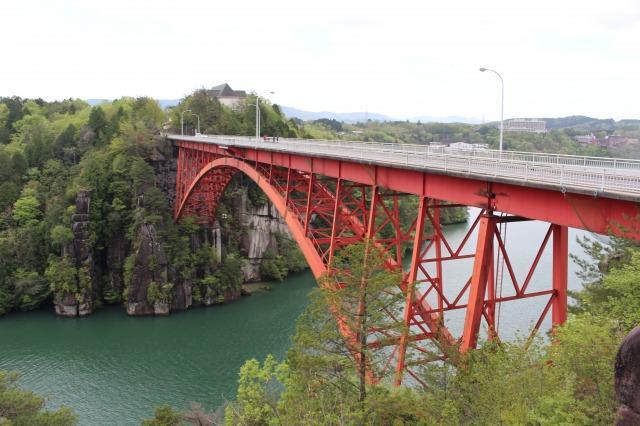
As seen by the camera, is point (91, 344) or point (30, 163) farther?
point (30, 163)

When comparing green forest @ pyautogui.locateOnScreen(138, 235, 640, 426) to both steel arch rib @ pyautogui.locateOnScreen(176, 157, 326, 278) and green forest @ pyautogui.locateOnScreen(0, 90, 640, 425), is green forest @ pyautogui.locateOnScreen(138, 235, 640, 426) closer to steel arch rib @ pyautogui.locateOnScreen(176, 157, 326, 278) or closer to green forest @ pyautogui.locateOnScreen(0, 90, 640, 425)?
green forest @ pyautogui.locateOnScreen(0, 90, 640, 425)

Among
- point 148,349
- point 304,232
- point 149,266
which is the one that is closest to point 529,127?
point 304,232

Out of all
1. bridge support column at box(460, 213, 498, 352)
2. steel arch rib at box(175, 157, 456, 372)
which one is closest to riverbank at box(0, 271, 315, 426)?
steel arch rib at box(175, 157, 456, 372)

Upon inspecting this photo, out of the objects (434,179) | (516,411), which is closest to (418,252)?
(434,179)

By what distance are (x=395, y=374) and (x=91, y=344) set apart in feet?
80.3

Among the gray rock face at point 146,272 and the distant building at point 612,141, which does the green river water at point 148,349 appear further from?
the distant building at point 612,141

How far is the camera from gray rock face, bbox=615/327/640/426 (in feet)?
19.0

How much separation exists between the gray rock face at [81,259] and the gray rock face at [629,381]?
111 ft

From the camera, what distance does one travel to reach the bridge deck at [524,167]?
8.21 m

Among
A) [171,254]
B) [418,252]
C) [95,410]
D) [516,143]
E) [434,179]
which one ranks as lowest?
[95,410]

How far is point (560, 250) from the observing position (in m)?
9.60

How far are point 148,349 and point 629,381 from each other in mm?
26813

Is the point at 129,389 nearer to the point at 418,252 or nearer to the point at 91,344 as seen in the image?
the point at 91,344

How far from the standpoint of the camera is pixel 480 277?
9.80 m
